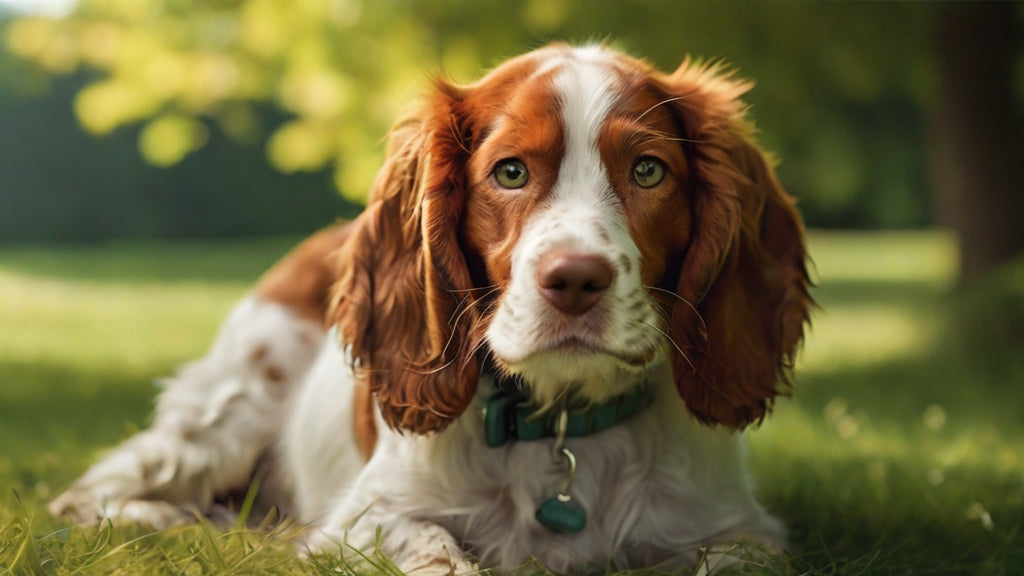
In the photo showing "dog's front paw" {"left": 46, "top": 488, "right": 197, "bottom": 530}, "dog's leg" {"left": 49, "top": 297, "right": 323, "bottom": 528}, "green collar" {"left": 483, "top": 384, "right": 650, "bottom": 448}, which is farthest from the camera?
"dog's leg" {"left": 49, "top": 297, "right": 323, "bottom": 528}

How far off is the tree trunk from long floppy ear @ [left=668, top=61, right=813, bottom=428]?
198 inches

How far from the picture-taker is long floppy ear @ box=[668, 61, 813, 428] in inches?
89.4

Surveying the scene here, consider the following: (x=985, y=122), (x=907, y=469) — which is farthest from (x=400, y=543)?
(x=985, y=122)

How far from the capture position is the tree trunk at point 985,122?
6.93 metres

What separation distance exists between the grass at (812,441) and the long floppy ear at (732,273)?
39 cm

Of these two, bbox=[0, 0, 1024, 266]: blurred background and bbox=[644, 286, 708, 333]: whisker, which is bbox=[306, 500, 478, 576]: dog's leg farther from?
bbox=[0, 0, 1024, 266]: blurred background

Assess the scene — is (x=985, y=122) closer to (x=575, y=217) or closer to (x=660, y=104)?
(x=660, y=104)

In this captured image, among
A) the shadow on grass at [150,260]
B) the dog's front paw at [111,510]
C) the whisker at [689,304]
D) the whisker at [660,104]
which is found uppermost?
the whisker at [660,104]

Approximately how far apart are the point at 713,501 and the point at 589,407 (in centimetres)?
36

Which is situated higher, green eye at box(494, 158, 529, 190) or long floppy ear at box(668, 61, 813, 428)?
green eye at box(494, 158, 529, 190)

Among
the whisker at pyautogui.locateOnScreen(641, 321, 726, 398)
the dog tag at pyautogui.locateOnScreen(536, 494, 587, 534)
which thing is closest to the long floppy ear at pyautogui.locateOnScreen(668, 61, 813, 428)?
A: the whisker at pyautogui.locateOnScreen(641, 321, 726, 398)

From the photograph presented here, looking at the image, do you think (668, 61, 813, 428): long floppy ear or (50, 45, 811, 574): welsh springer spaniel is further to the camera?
(668, 61, 813, 428): long floppy ear

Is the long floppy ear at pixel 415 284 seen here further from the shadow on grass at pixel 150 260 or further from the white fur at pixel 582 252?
the shadow on grass at pixel 150 260

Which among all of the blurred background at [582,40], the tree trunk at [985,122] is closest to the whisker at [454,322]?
the blurred background at [582,40]
